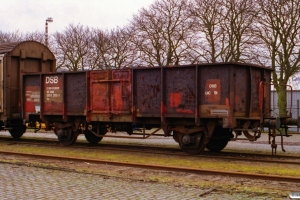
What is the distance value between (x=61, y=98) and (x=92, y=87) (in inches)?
55.8

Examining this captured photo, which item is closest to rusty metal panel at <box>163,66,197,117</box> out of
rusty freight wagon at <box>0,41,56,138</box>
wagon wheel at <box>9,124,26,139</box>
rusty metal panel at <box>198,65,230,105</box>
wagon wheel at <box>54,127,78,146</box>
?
rusty metal panel at <box>198,65,230,105</box>

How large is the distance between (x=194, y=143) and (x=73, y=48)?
108 ft

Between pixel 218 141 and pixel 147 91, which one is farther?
pixel 218 141

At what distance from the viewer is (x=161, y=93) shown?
13117mm

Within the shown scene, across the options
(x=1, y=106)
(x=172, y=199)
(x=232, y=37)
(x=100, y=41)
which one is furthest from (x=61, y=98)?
(x=100, y=41)

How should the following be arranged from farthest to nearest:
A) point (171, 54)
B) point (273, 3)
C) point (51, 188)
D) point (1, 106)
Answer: point (171, 54), point (273, 3), point (1, 106), point (51, 188)

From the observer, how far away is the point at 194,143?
12906 millimetres

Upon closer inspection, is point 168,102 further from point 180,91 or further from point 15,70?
point 15,70

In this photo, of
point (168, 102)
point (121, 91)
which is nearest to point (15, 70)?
point (121, 91)

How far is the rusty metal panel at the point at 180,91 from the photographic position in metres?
12.7

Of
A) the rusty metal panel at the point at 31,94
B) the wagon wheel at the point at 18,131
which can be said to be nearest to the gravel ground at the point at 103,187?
the rusty metal panel at the point at 31,94

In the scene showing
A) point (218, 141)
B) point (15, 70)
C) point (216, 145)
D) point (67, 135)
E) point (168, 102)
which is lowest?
point (216, 145)

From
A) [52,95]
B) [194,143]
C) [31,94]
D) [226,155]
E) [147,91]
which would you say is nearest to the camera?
[194,143]

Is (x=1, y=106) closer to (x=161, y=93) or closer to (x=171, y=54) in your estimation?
(x=161, y=93)
